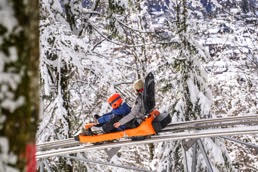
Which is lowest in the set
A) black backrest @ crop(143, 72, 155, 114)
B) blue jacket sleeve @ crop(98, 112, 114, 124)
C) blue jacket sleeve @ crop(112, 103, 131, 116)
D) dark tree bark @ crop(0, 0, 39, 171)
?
blue jacket sleeve @ crop(98, 112, 114, 124)

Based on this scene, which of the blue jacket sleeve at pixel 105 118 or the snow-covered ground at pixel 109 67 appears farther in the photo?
the snow-covered ground at pixel 109 67

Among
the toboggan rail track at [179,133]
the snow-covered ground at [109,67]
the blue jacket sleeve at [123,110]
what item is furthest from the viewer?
the snow-covered ground at [109,67]

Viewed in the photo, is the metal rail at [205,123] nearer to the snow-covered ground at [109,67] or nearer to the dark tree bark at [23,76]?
the snow-covered ground at [109,67]

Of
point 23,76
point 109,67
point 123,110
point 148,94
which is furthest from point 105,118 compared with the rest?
point 23,76

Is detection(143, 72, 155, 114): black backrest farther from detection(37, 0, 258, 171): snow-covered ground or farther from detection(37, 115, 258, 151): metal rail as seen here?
detection(37, 0, 258, 171): snow-covered ground

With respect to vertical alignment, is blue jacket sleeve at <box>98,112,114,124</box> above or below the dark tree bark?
below

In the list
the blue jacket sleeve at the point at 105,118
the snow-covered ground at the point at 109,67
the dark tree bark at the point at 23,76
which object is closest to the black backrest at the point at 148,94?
the blue jacket sleeve at the point at 105,118

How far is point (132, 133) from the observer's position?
6895 mm

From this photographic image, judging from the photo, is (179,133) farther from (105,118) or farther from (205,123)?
(105,118)

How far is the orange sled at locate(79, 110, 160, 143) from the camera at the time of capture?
6.80m

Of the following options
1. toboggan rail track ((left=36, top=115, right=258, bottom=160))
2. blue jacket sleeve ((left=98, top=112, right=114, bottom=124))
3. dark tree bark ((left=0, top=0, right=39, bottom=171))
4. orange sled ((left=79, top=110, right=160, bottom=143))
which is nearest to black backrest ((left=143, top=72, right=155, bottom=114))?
orange sled ((left=79, top=110, right=160, bottom=143))

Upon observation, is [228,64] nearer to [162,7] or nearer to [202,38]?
[202,38]

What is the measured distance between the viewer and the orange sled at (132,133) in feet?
22.3

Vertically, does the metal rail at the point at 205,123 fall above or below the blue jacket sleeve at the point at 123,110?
below
